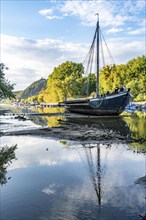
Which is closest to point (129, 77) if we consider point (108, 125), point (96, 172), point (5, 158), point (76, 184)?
point (108, 125)

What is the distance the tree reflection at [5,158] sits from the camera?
1199cm

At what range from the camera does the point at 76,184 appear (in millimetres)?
10883

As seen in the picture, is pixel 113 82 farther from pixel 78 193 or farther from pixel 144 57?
pixel 78 193

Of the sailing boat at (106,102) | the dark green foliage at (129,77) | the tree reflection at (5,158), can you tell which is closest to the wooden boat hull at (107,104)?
the sailing boat at (106,102)

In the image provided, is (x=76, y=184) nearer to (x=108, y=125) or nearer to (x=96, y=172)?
(x=96, y=172)

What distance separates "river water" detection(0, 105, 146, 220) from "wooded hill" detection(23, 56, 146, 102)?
54687mm

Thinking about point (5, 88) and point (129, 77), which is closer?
point (5, 88)

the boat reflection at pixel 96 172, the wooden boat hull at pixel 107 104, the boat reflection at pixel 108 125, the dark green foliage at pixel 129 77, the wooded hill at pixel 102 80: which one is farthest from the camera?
the wooded hill at pixel 102 80

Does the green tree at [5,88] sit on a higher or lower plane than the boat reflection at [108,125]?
higher

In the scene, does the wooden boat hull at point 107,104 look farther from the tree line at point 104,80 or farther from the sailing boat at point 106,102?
the tree line at point 104,80

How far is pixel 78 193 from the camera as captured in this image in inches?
386

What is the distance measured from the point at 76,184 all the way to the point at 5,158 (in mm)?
6380

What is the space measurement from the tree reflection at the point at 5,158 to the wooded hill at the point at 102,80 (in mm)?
52907

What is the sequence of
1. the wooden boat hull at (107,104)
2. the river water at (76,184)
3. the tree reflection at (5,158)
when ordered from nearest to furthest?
the river water at (76,184) → the tree reflection at (5,158) → the wooden boat hull at (107,104)
